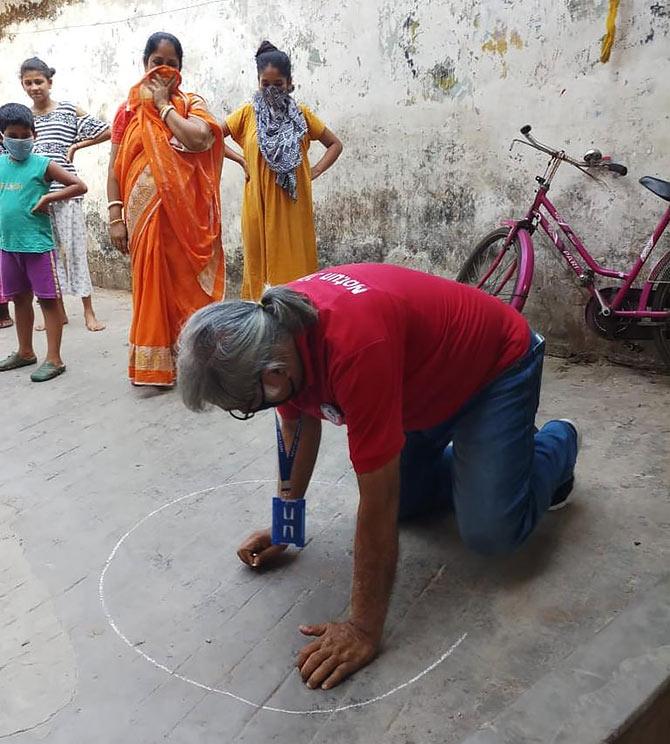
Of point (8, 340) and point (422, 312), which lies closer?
point (422, 312)

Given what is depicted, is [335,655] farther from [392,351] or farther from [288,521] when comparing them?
[392,351]

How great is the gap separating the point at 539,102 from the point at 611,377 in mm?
1518

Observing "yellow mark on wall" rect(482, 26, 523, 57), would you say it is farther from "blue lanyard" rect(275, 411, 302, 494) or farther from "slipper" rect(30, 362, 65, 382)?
"slipper" rect(30, 362, 65, 382)

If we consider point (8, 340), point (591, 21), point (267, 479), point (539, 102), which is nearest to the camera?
point (267, 479)

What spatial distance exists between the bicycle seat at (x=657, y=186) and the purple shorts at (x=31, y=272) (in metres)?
3.10

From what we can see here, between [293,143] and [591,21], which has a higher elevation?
[591,21]

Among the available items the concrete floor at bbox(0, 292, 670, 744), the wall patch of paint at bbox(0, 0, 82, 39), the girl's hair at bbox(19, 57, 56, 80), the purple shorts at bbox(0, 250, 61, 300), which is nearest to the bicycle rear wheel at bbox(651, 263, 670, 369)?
the concrete floor at bbox(0, 292, 670, 744)

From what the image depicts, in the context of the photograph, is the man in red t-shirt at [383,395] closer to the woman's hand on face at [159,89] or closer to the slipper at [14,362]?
the woman's hand on face at [159,89]

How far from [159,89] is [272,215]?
94 cm

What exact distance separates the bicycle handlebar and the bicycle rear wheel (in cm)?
55

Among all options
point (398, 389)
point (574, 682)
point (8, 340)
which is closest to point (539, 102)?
point (398, 389)

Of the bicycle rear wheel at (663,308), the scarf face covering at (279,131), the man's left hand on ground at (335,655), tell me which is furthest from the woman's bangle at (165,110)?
the man's left hand on ground at (335,655)

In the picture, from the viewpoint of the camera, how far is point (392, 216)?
4453 mm

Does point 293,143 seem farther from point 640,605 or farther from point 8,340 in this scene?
point 640,605
